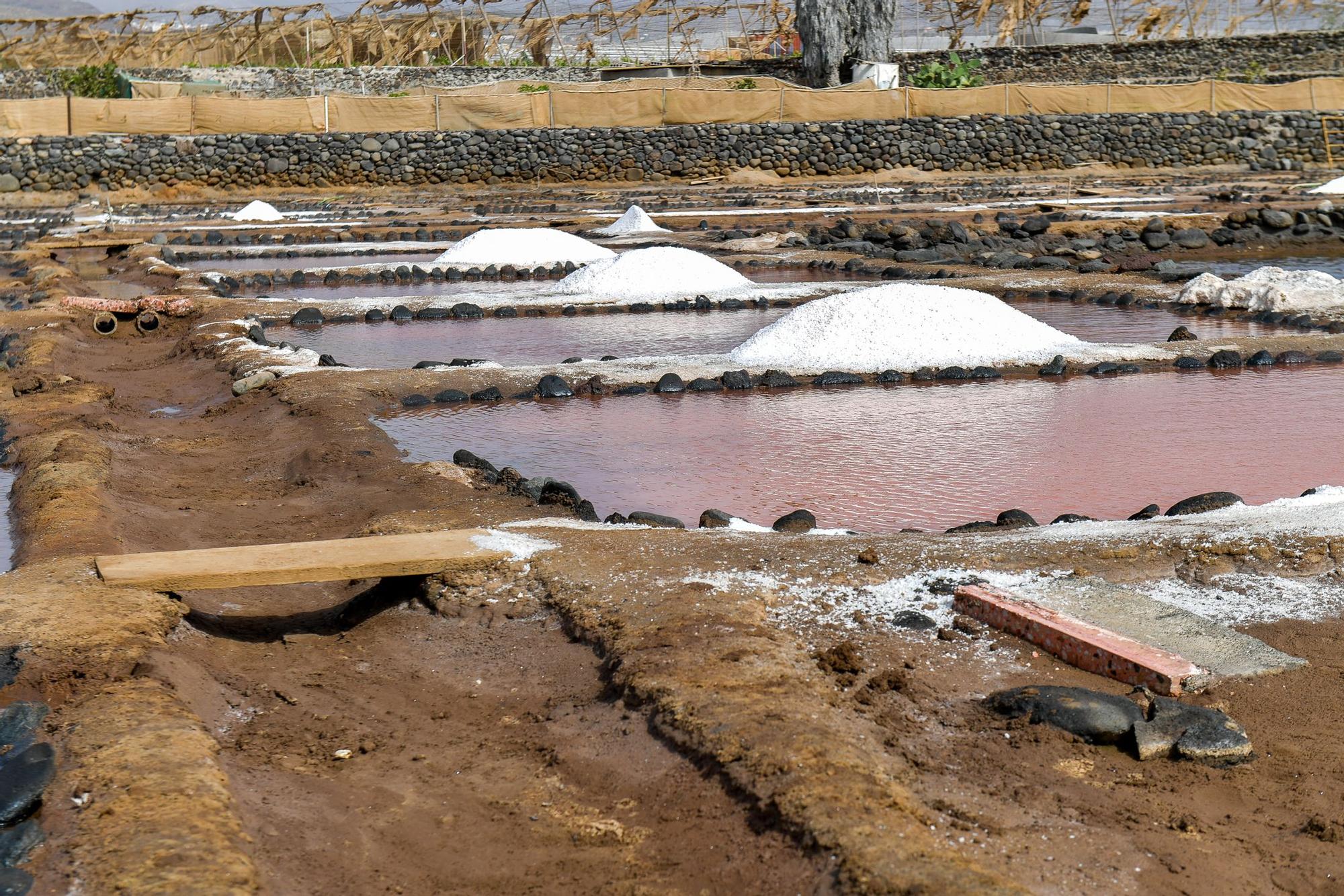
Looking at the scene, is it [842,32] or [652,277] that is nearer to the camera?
[652,277]

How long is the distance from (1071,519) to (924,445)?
67.2 inches

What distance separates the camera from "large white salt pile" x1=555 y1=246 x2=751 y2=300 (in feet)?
41.6

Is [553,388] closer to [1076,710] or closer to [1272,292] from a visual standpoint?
[1076,710]

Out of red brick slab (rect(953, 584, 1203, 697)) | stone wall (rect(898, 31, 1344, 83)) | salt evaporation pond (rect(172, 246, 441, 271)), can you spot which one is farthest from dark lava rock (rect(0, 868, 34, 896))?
stone wall (rect(898, 31, 1344, 83))

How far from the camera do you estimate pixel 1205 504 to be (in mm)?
5102

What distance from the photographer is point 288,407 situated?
7.71m

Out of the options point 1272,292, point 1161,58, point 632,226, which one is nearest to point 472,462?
point 1272,292

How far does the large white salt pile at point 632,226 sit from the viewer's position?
58.6 feet

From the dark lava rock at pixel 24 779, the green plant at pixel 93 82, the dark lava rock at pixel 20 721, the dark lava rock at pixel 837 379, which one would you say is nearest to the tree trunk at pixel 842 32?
the green plant at pixel 93 82

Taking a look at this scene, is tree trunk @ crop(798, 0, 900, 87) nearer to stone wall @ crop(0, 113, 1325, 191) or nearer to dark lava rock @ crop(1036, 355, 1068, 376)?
stone wall @ crop(0, 113, 1325, 191)

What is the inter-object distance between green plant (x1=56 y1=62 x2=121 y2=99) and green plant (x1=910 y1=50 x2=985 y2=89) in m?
20.3

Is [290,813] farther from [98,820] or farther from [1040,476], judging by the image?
[1040,476]

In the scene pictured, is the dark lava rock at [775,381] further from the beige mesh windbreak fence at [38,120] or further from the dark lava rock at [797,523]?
the beige mesh windbreak fence at [38,120]

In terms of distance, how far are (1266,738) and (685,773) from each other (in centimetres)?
138
